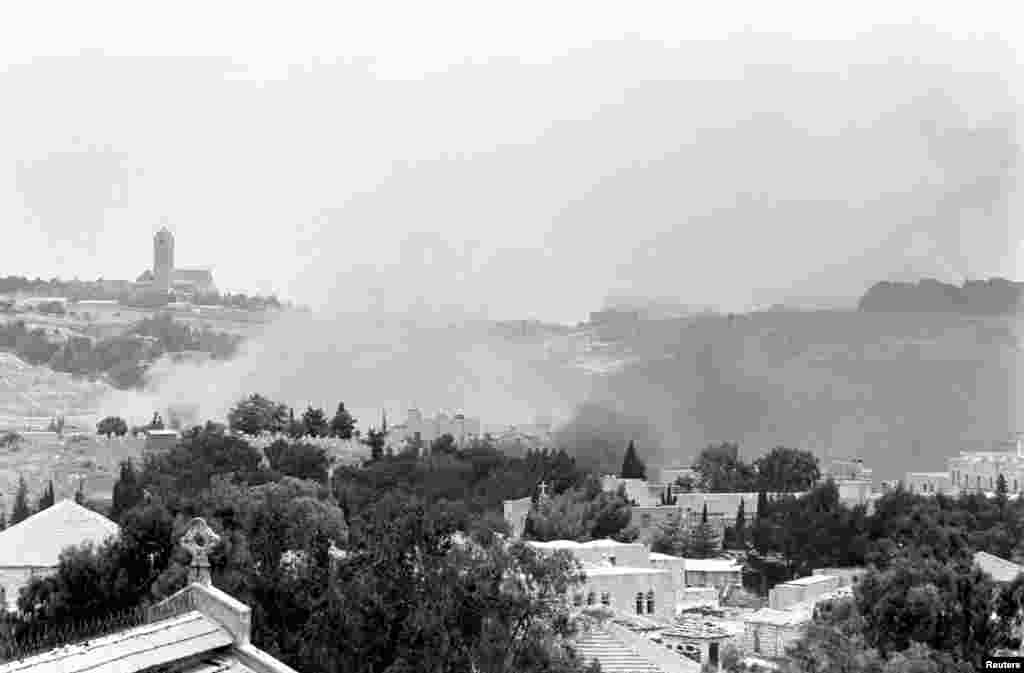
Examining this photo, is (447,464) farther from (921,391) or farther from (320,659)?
(921,391)

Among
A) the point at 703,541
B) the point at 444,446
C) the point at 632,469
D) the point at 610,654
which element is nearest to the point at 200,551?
the point at 610,654

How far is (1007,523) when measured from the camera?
235 feet

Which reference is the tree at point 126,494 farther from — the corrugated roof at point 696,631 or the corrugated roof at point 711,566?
the corrugated roof at point 696,631

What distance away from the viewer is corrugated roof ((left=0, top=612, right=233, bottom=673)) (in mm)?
17766

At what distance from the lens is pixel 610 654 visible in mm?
41000

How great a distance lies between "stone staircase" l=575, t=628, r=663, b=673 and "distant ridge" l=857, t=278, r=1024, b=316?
4845 inches

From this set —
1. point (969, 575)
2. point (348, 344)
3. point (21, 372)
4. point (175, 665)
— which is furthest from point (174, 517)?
point (21, 372)

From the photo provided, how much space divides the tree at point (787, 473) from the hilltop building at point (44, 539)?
4389 centimetres

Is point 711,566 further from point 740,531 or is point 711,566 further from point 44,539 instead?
point 44,539

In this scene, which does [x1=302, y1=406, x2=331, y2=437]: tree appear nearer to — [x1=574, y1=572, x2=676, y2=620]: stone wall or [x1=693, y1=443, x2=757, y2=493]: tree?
[x1=693, y1=443, x2=757, y2=493]: tree

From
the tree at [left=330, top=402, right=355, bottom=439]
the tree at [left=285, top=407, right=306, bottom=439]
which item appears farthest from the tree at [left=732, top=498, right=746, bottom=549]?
the tree at [left=330, top=402, right=355, bottom=439]

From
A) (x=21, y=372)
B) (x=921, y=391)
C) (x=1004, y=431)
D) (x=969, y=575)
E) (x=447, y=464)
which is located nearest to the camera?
(x=969, y=575)

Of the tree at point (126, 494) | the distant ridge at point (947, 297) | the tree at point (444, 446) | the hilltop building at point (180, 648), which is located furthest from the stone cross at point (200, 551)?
the distant ridge at point (947, 297)

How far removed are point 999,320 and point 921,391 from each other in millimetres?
14304
